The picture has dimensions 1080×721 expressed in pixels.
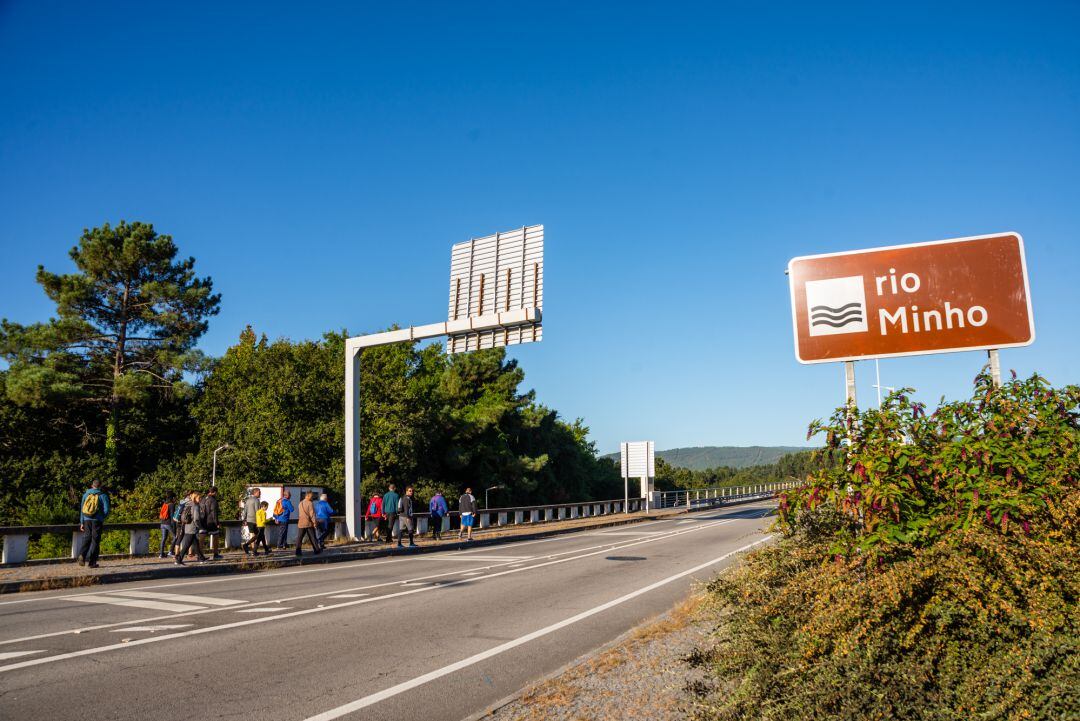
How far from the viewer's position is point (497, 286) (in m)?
21.3

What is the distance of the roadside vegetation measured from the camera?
3.51 metres

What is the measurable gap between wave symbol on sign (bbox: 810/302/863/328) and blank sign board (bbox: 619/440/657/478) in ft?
124

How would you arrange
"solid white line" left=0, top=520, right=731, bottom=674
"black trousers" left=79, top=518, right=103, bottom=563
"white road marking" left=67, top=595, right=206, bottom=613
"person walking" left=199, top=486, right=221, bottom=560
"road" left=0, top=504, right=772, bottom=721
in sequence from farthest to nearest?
"person walking" left=199, top=486, right=221, bottom=560 < "black trousers" left=79, top=518, right=103, bottom=563 < "white road marking" left=67, top=595, right=206, bottom=613 < "solid white line" left=0, top=520, right=731, bottom=674 < "road" left=0, top=504, right=772, bottom=721

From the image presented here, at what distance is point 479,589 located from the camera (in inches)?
492

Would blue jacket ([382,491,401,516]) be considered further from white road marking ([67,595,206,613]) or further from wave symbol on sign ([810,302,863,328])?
wave symbol on sign ([810,302,863,328])

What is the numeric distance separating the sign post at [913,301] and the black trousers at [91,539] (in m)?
13.9

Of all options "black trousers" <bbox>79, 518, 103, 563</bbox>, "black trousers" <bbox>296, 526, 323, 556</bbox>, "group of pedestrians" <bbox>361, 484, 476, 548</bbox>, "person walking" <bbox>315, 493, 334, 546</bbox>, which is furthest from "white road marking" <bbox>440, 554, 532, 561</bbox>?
"black trousers" <bbox>79, 518, 103, 563</bbox>

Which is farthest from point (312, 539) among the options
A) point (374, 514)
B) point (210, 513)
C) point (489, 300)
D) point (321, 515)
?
point (489, 300)

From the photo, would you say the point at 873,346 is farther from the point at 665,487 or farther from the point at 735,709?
the point at 665,487

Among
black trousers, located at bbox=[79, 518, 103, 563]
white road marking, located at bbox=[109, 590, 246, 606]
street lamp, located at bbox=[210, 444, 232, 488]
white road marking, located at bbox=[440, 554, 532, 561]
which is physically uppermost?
street lamp, located at bbox=[210, 444, 232, 488]

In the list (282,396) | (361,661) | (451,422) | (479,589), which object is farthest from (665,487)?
(361,661)

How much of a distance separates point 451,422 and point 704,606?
129ft

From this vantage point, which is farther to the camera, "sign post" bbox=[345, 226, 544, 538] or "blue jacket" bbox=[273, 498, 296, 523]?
"sign post" bbox=[345, 226, 544, 538]

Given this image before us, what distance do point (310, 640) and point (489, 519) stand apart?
90.7ft
